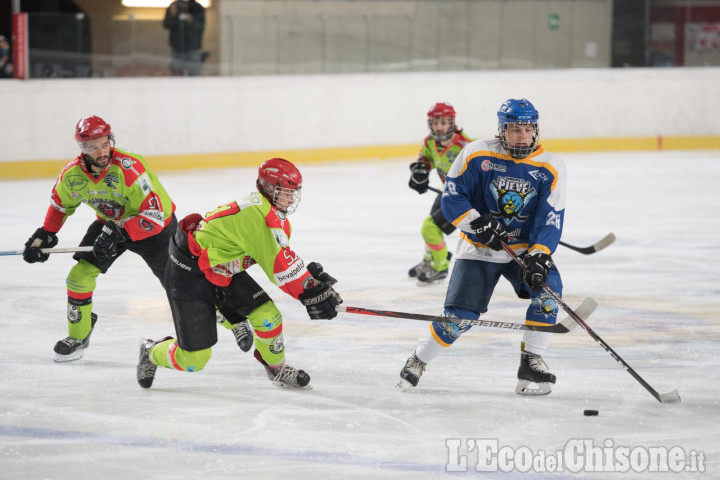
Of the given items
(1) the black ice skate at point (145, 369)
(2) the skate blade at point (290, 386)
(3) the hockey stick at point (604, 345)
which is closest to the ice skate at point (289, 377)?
(2) the skate blade at point (290, 386)

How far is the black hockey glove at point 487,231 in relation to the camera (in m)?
3.50

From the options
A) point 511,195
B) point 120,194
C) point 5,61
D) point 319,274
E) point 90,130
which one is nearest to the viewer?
point 319,274

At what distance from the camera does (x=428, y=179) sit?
18.7 ft

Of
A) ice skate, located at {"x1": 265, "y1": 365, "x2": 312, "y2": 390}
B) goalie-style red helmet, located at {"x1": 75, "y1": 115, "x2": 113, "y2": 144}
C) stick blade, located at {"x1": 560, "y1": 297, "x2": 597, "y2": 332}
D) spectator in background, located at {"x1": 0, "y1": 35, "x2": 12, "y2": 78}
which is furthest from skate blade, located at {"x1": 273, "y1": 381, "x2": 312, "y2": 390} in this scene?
spectator in background, located at {"x1": 0, "y1": 35, "x2": 12, "y2": 78}

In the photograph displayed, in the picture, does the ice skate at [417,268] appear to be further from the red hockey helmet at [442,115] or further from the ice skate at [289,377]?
the ice skate at [289,377]

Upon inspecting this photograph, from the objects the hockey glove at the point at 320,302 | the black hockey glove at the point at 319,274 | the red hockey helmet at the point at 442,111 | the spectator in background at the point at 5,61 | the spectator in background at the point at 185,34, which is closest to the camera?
the hockey glove at the point at 320,302

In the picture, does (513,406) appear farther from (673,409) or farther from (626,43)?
(626,43)

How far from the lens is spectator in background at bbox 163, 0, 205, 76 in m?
10.6

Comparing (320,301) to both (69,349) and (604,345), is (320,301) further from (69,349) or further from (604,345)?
(69,349)

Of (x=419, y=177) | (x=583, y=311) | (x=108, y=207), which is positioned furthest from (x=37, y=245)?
(x=419, y=177)

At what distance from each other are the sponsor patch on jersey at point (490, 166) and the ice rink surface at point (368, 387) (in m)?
0.81

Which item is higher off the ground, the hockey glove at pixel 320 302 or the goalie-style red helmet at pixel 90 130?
the goalie-style red helmet at pixel 90 130

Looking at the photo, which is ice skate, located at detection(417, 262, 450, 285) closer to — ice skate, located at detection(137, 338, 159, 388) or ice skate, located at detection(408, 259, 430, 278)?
ice skate, located at detection(408, 259, 430, 278)

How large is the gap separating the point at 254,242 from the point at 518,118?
1.00 m
